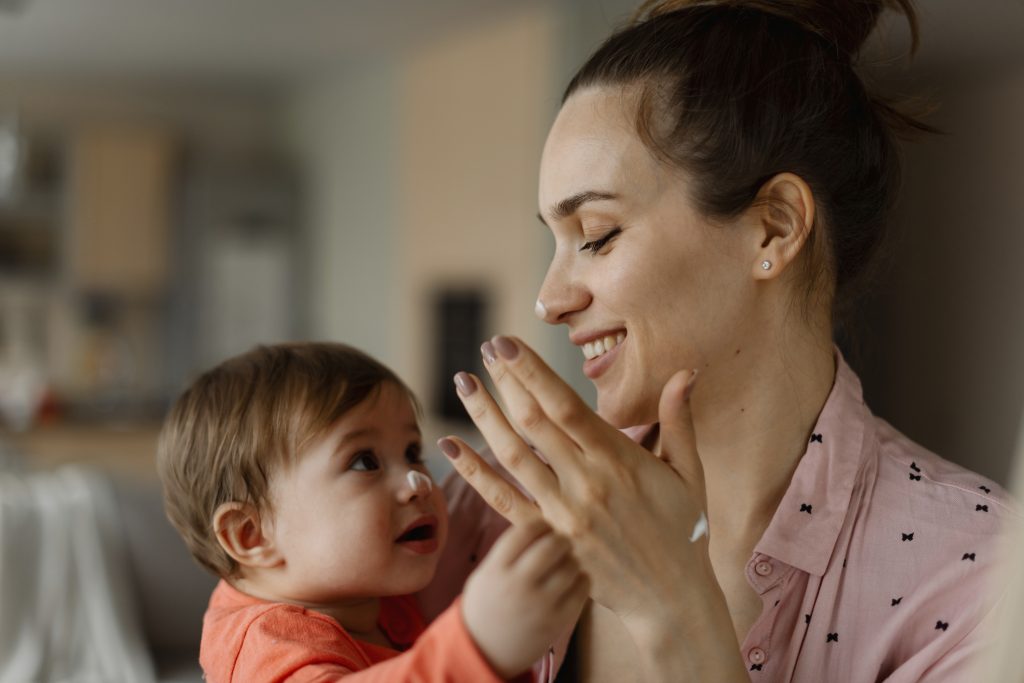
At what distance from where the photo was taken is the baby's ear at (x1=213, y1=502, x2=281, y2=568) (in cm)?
113

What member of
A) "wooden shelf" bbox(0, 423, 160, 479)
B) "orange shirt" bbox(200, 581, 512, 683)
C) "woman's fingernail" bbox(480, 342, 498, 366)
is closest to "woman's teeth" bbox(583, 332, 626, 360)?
"woman's fingernail" bbox(480, 342, 498, 366)

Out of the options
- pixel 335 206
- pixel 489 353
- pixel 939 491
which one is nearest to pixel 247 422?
pixel 489 353

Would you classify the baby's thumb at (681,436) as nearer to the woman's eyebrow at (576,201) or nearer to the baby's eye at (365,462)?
the woman's eyebrow at (576,201)

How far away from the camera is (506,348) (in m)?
0.87

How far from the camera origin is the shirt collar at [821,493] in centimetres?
107

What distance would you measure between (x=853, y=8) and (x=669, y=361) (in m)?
0.52

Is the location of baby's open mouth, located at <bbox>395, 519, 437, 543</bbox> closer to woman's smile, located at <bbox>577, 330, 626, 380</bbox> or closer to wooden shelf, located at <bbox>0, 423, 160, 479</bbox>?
woman's smile, located at <bbox>577, 330, 626, 380</bbox>

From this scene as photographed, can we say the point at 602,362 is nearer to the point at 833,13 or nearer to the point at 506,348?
the point at 506,348

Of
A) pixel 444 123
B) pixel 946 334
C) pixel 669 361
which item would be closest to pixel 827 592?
pixel 669 361

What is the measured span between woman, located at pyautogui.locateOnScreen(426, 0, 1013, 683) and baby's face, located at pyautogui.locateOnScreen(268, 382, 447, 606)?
18 centimetres

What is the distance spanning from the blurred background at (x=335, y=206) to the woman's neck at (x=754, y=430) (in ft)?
6.52

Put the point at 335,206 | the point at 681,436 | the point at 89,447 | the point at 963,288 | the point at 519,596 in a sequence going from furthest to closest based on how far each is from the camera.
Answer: the point at 335,206
the point at 89,447
the point at 963,288
the point at 681,436
the point at 519,596

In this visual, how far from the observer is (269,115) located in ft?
25.8

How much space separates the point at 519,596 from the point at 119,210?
6.79 m
